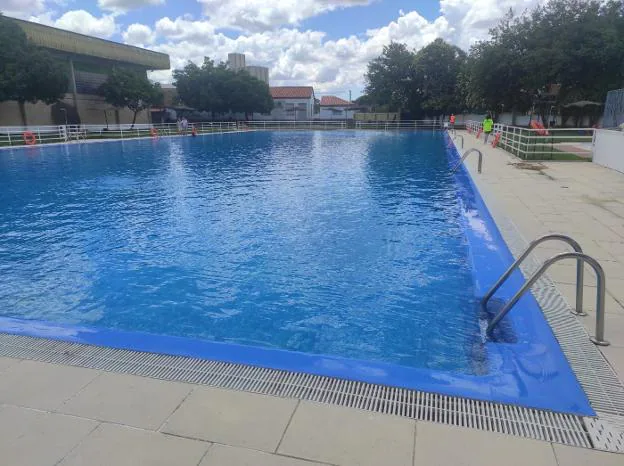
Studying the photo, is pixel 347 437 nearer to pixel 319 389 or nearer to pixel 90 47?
pixel 319 389

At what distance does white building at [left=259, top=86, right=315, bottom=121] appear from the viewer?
66.9 m

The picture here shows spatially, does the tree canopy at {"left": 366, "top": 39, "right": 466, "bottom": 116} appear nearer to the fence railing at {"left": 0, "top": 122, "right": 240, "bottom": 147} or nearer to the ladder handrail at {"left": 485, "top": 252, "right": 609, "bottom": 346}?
the fence railing at {"left": 0, "top": 122, "right": 240, "bottom": 147}

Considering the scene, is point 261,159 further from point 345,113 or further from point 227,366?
point 345,113

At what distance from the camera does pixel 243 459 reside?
7.20 feet

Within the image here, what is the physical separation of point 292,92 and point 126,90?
38.6 meters

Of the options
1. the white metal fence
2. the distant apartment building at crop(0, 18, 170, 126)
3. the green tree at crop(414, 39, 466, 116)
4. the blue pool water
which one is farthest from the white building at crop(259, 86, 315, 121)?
the blue pool water

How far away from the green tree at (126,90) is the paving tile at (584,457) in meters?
39.7

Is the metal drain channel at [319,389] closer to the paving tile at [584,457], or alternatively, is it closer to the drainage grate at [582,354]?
the paving tile at [584,457]

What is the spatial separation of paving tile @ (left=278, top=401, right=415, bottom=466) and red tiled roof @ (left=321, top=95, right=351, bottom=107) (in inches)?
3198

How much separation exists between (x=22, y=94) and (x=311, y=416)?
1285 inches

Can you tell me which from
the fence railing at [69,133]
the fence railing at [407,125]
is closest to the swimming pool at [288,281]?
the fence railing at [69,133]

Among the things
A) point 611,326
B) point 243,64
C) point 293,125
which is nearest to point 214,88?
point 293,125

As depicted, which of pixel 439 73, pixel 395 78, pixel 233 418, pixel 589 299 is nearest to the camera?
pixel 233 418

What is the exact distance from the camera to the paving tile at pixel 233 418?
2.34 m
